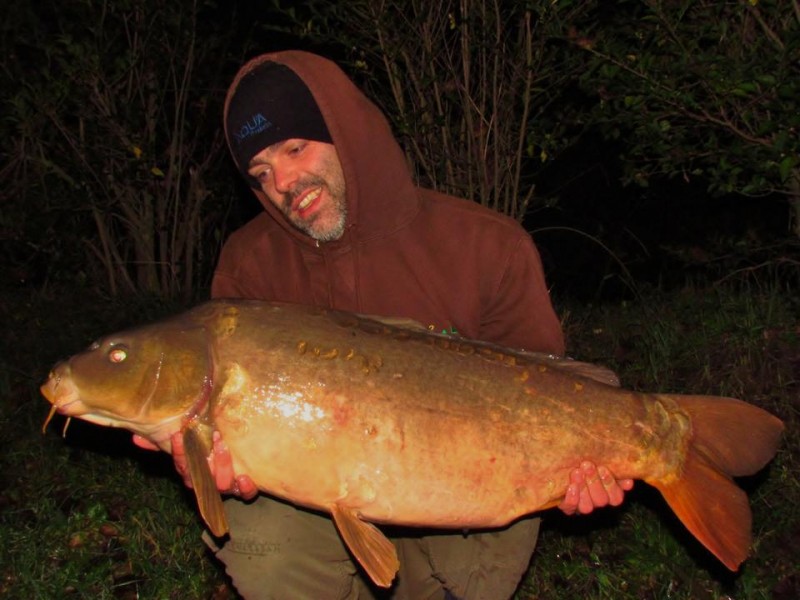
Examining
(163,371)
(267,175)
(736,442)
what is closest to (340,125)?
(267,175)

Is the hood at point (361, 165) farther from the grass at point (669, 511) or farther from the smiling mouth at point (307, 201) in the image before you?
the grass at point (669, 511)

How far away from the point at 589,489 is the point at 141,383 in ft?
3.67

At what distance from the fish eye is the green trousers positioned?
58 centimetres

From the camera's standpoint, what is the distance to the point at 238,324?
228 centimetres

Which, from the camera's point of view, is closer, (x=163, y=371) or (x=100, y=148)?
(x=163, y=371)

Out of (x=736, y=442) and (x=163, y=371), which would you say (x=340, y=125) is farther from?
(x=736, y=442)

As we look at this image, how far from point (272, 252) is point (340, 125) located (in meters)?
0.45

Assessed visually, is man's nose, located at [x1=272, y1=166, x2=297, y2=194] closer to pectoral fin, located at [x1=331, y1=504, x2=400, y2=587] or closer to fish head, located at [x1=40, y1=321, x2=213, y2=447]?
fish head, located at [x1=40, y1=321, x2=213, y2=447]

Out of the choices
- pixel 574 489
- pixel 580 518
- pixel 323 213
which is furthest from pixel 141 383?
pixel 580 518

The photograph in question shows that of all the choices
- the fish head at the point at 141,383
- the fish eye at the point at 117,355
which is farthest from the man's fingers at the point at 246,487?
the fish eye at the point at 117,355

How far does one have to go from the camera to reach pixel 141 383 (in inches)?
87.7

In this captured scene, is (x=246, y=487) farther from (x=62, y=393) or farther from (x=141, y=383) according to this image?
(x=62, y=393)

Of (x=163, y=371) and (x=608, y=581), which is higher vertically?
(x=163, y=371)

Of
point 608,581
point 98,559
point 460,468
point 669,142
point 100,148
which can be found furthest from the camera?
point 100,148
